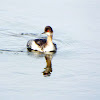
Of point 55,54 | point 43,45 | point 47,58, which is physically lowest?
point 47,58

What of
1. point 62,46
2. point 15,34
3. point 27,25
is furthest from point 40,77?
point 27,25

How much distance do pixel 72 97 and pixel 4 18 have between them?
458 inches

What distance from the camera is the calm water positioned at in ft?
46.6

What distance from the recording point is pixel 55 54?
1917 centimetres

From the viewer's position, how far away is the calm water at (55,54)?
14211 millimetres

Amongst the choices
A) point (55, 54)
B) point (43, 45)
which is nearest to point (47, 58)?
point (55, 54)

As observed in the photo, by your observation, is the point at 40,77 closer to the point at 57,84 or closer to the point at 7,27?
the point at 57,84

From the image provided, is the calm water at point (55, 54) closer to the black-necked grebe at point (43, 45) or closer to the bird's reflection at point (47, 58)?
the bird's reflection at point (47, 58)

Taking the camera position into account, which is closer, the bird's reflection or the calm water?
the calm water

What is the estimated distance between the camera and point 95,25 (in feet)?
75.9

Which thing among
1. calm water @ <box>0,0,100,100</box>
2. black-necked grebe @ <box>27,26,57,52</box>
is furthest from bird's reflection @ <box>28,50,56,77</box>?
black-necked grebe @ <box>27,26,57,52</box>

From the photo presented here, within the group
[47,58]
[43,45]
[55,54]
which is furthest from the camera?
[43,45]

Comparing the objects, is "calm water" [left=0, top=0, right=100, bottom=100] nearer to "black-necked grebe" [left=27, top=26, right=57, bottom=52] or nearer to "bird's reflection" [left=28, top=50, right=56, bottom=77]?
"bird's reflection" [left=28, top=50, right=56, bottom=77]

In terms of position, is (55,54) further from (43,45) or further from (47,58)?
(43,45)
